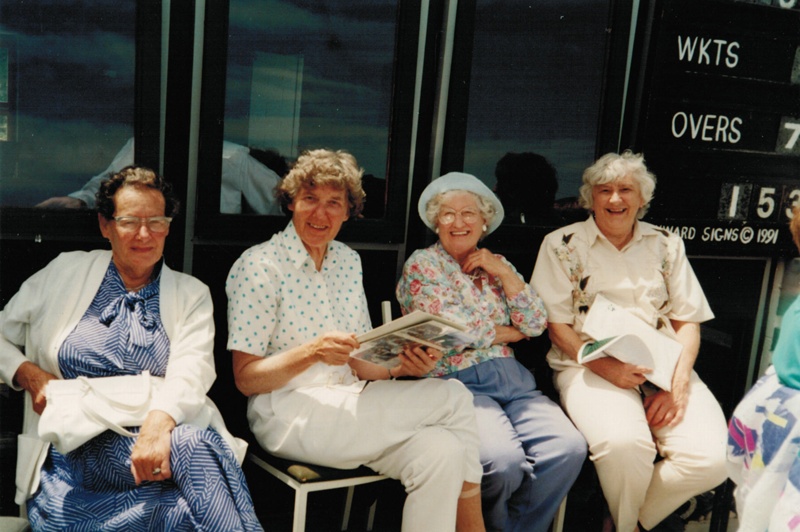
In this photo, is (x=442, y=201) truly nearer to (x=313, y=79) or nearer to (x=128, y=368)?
(x=313, y=79)

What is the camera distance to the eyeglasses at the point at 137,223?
9.11 ft

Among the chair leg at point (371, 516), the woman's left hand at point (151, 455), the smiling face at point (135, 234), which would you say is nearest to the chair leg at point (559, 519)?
the chair leg at point (371, 516)

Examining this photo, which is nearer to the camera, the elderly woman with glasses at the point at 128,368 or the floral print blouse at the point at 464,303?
the elderly woman with glasses at the point at 128,368

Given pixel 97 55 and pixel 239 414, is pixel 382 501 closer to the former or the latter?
pixel 239 414

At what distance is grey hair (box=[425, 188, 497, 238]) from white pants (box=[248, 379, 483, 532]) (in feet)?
2.78

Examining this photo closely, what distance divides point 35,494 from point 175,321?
0.70 m

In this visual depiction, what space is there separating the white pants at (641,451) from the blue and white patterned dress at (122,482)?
1.48 metres

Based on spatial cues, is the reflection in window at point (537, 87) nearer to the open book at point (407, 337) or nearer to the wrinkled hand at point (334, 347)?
the open book at point (407, 337)

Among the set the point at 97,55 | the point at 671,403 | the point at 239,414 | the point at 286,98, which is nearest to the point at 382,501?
the point at 239,414

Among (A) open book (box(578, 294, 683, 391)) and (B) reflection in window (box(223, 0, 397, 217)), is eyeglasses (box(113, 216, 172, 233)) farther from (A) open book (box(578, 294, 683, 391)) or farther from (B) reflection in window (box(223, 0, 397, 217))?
(A) open book (box(578, 294, 683, 391))

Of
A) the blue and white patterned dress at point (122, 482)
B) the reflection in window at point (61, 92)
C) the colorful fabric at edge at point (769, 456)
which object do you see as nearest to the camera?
the colorful fabric at edge at point (769, 456)

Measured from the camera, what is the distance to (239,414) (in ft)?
11.0

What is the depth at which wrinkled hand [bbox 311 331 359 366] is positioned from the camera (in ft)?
9.06

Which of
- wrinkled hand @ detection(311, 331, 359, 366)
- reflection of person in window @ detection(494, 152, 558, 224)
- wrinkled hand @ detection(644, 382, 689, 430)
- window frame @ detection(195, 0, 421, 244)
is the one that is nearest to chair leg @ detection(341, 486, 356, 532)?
wrinkled hand @ detection(311, 331, 359, 366)
